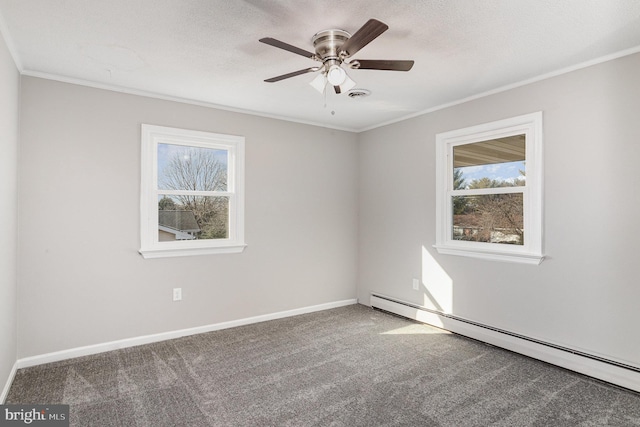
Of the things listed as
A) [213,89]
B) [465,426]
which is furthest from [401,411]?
[213,89]

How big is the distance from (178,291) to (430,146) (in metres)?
3.09

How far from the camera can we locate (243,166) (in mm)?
3965

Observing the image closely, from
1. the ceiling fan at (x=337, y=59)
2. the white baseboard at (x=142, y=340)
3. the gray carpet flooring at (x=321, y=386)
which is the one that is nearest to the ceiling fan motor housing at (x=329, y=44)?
the ceiling fan at (x=337, y=59)

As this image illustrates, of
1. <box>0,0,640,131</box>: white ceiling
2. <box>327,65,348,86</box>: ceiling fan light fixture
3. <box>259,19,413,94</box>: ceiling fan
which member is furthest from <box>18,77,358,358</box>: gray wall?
<box>327,65,348,86</box>: ceiling fan light fixture

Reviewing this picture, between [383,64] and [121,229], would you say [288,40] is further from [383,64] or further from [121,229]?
[121,229]

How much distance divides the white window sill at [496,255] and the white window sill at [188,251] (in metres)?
2.20

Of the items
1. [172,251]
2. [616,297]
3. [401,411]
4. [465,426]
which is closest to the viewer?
[465,426]

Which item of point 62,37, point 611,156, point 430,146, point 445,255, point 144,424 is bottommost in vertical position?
point 144,424

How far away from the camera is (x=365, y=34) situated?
70.3 inches

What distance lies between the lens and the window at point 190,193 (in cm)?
344

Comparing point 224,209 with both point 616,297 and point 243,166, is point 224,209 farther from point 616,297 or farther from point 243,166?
point 616,297

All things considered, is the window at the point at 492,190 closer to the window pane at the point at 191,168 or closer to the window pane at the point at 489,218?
the window pane at the point at 489,218

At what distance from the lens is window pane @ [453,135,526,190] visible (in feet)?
10.6

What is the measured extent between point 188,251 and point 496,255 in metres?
3.02
